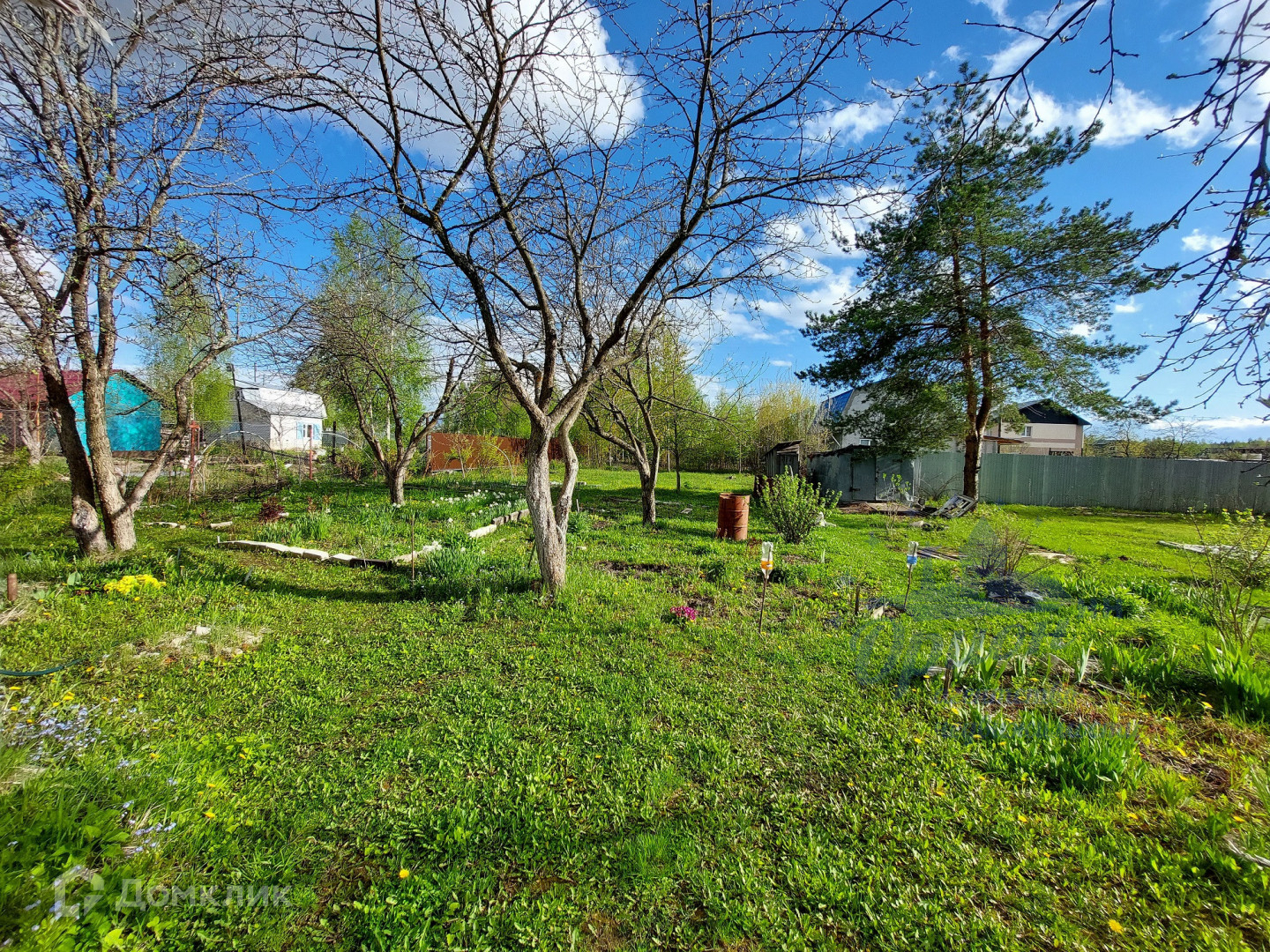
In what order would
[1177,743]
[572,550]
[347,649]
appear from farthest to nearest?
1. [572,550]
2. [347,649]
3. [1177,743]

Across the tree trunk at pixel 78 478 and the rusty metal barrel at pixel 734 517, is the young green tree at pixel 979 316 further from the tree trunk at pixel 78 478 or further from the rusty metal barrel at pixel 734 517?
the tree trunk at pixel 78 478

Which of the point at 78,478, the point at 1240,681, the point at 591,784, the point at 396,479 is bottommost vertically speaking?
the point at 591,784

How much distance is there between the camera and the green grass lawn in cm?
169

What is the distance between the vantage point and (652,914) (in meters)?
1.77

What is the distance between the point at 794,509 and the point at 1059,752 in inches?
232

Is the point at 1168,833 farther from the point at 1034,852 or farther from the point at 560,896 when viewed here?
the point at 560,896

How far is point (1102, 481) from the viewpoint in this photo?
15.1 meters

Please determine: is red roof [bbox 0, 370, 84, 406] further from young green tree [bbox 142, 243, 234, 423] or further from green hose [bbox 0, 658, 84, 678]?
green hose [bbox 0, 658, 84, 678]

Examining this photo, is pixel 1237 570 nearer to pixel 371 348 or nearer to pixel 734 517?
pixel 734 517

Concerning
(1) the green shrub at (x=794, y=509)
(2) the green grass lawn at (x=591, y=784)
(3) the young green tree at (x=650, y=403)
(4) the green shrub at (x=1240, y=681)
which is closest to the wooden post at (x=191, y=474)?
(2) the green grass lawn at (x=591, y=784)

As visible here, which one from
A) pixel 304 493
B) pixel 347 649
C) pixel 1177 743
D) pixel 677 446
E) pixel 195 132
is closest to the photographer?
pixel 1177 743

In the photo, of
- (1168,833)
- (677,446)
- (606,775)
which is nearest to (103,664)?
(606,775)

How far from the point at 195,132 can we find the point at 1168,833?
345 inches
